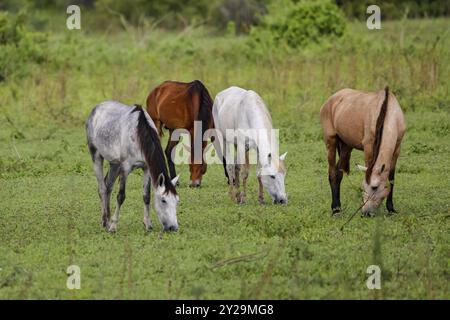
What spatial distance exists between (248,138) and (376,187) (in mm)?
2241

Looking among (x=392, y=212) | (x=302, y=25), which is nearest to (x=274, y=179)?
(x=392, y=212)

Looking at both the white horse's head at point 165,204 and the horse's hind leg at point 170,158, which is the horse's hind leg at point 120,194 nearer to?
the white horse's head at point 165,204

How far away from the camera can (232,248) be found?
9383 mm

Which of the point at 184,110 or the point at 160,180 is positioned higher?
the point at 184,110

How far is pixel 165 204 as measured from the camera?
10062 mm

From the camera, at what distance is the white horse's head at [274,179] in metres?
11.7

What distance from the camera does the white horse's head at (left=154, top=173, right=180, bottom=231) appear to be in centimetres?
1000

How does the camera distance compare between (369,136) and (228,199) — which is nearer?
(369,136)

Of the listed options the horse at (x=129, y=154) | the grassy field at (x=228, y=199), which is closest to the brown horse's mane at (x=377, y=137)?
the grassy field at (x=228, y=199)

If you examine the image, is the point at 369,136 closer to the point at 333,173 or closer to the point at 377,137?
the point at 377,137

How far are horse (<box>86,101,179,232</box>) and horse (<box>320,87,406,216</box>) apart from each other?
2.03m

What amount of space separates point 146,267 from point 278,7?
1782 centimetres
